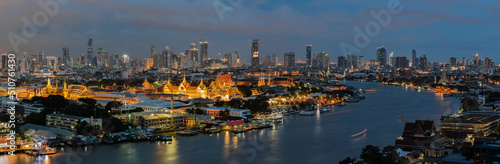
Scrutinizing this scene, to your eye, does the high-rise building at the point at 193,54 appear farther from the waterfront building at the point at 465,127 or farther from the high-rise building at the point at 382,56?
the waterfront building at the point at 465,127

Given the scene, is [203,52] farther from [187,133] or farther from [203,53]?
[187,133]

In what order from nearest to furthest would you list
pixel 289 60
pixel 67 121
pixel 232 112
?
pixel 67 121
pixel 232 112
pixel 289 60

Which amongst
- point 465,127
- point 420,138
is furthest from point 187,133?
point 465,127

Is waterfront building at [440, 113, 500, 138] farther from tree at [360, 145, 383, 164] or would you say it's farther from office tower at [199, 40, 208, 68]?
office tower at [199, 40, 208, 68]

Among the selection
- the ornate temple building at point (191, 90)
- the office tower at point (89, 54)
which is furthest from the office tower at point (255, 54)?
the ornate temple building at point (191, 90)

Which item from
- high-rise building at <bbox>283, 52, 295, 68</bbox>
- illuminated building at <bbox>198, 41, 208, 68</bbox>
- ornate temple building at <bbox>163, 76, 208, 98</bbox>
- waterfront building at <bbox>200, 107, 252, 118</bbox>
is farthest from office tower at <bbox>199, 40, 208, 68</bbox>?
waterfront building at <bbox>200, 107, 252, 118</bbox>

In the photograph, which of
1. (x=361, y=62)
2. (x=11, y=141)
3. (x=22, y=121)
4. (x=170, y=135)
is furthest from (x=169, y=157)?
(x=361, y=62)

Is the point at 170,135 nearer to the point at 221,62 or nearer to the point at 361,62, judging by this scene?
the point at 221,62

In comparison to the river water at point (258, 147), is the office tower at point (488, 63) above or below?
above
